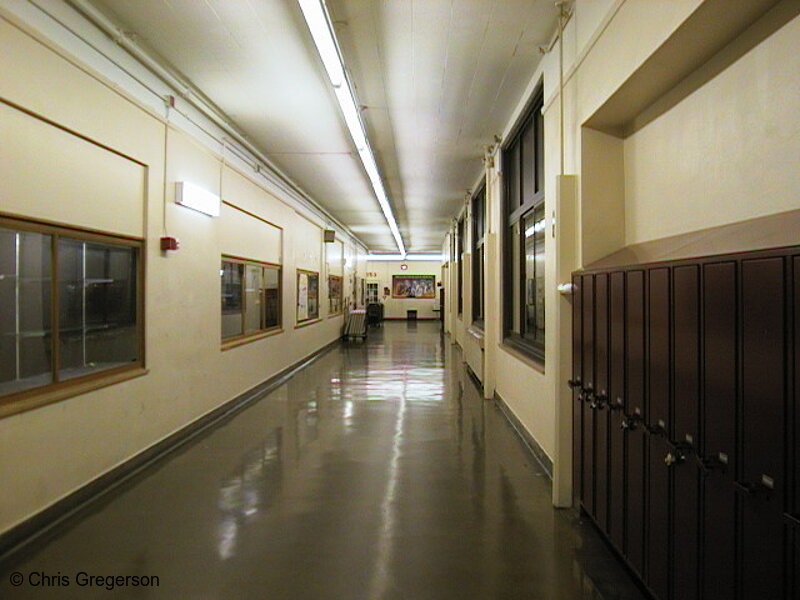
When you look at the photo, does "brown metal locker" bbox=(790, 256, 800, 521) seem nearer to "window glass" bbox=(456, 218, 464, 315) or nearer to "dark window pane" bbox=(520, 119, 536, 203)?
"dark window pane" bbox=(520, 119, 536, 203)

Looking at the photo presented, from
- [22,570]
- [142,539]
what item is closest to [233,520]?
[142,539]

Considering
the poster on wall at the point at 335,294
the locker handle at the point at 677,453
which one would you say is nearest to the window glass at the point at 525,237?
the locker handle at the point at 677,453

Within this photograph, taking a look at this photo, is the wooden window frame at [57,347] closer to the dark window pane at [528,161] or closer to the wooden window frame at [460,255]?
the dark window pane at [528,161]

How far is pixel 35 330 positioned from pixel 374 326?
53.9 feet

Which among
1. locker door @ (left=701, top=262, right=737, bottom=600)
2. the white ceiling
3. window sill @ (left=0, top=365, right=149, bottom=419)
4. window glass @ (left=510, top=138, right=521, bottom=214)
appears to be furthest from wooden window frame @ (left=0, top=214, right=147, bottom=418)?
window glass @ (left=510, top=138, right=521, bottom=214)

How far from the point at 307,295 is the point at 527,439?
619cm

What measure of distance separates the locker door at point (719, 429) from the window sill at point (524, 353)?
2339 millimetres

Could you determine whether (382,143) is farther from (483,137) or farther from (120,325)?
(120,325)

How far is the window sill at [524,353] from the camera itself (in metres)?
4.14

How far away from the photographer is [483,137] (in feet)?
19.7

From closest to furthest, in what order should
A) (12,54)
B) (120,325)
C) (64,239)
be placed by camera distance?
(12,54) < (64,239) < (120,325)

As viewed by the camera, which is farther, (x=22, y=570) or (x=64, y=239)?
(x=64, y=239)

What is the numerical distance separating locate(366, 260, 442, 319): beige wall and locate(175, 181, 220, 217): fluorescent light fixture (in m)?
17.7

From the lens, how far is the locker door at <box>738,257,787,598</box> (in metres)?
1.29
